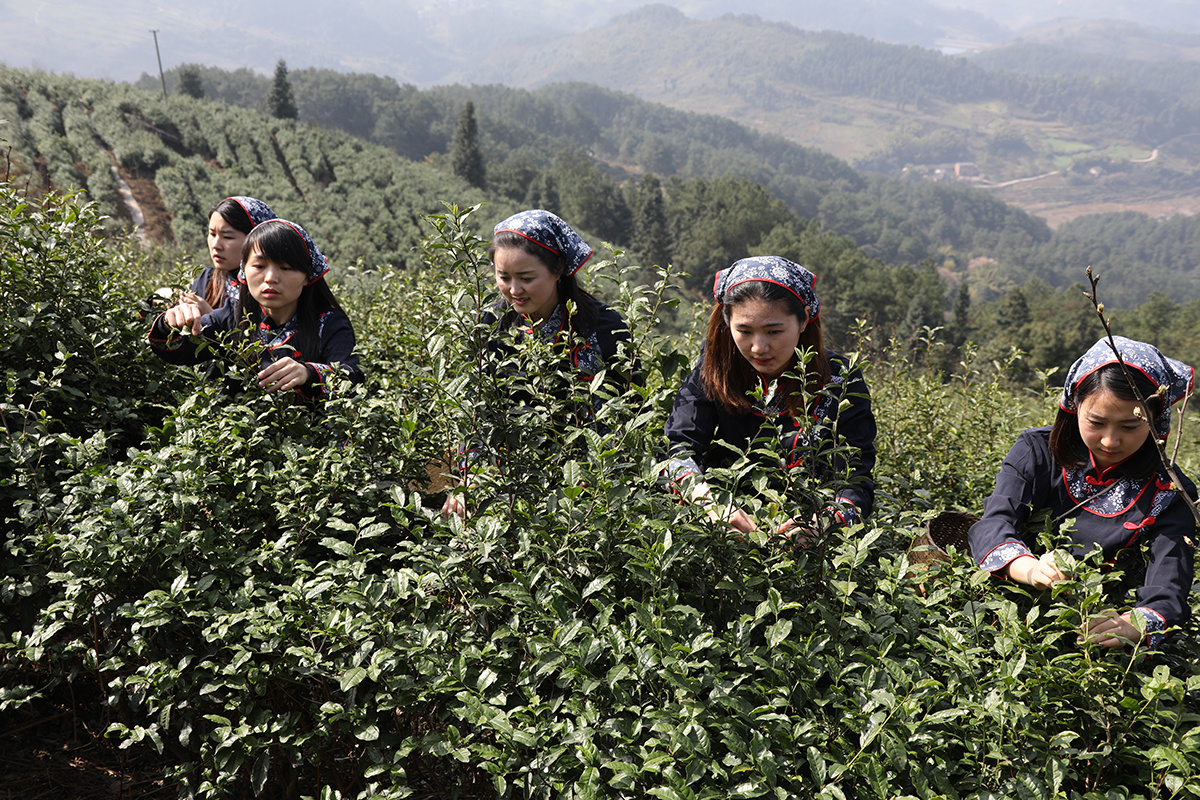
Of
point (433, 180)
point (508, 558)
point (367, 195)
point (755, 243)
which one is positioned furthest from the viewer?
A: point (755, 243)

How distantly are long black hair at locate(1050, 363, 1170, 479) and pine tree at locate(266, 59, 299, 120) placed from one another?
52.4 m

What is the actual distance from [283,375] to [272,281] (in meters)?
0.68

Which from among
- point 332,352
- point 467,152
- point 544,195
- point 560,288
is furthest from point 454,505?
point 544,195

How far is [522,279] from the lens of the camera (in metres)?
2.86

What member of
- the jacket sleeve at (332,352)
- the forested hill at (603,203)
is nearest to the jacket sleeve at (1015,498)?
the forested hill at (603,203)

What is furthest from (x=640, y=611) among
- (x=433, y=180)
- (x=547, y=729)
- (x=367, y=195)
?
(x=433, y=180)

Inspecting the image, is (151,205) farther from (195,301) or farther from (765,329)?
(765,329)

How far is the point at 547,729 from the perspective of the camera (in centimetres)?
154

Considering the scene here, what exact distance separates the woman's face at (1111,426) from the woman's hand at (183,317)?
3.30 meters

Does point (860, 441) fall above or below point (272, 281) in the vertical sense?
below

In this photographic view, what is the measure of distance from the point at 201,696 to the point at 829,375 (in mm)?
2109

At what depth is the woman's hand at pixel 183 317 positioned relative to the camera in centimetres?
283

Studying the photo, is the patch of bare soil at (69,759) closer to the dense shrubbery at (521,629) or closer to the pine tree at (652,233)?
the dense shrubbery at (521,629)

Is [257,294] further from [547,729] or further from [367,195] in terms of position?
[367,195]
